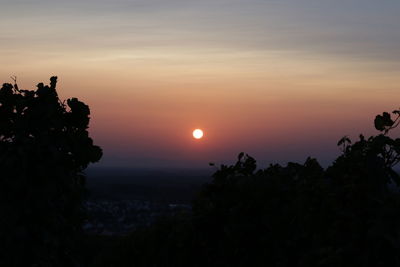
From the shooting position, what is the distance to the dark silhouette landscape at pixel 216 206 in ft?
31.1

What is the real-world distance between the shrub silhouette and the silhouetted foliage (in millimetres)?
4001

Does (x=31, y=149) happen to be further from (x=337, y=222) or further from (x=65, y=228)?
(x=337, y=222)

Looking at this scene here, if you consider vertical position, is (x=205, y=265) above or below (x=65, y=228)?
below

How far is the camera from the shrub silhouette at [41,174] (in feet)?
30.9

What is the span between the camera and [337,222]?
438 inches

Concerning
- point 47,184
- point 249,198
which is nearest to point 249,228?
point 249,198

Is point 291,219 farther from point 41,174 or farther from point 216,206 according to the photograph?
point 41,174

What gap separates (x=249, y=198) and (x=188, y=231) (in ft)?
5.20

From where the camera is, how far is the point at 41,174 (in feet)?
31.0

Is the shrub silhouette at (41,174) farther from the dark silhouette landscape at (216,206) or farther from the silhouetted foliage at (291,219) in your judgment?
the silhouetted foliage at (291,219)

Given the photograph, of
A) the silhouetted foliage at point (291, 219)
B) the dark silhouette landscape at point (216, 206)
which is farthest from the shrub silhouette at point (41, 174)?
the silhouetted foliage at point (291, 219)

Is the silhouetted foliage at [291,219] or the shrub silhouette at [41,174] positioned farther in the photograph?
the silhouetted foliage at [291,219]

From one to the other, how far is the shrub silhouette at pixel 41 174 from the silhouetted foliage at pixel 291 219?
4.00m

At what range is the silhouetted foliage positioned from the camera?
36.1 feet
